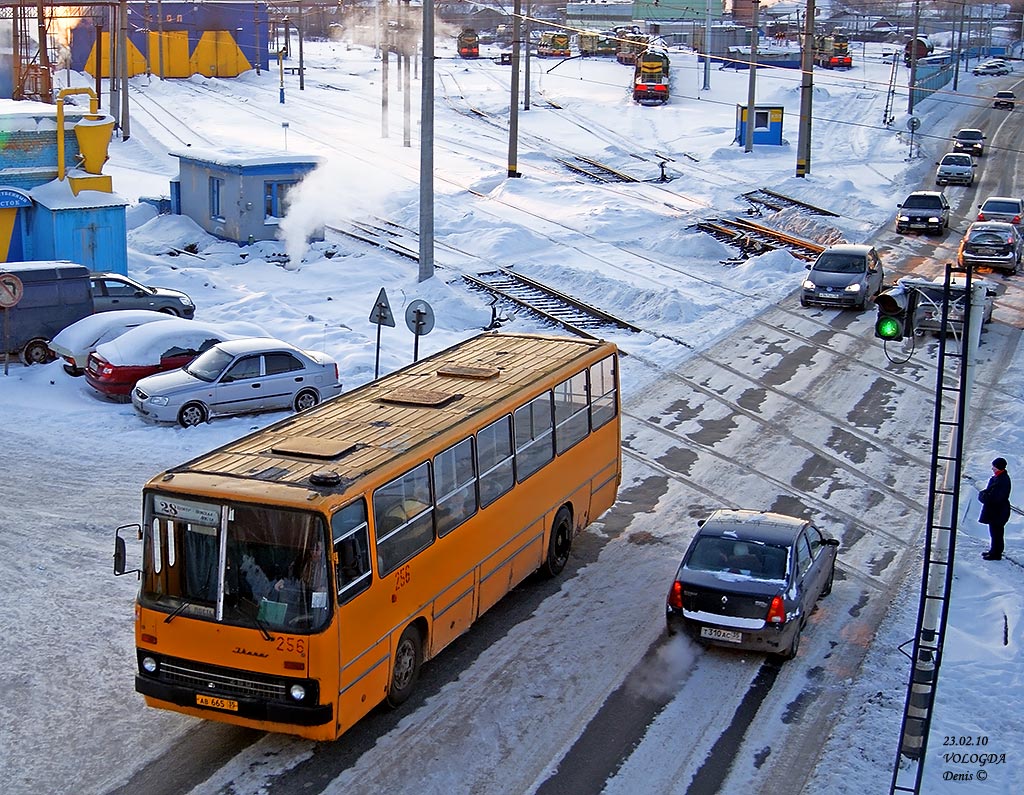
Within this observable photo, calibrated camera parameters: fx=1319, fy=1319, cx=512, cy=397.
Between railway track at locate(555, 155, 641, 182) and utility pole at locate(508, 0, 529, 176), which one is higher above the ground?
utility pole at locate(508, 0, 529, 176)

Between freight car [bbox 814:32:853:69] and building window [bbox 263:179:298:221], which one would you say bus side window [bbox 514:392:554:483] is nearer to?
building window [bbox 263:179:298:221]

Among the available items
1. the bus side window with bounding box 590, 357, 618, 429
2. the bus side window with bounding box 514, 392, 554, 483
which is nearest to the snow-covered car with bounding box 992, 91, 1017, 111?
the bus side window with bounding box 590, 357, 618, 429

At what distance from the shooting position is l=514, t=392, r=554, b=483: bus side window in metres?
15.0

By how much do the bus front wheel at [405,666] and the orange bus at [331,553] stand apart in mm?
19

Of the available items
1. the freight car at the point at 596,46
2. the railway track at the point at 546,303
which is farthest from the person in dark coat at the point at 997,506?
the freight car at the point at 596,46

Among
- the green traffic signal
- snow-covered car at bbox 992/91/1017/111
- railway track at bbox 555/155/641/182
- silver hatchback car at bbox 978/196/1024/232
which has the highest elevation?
snow-covered car at bbox 992/91/1017/111

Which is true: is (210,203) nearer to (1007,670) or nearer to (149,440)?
(149,440)

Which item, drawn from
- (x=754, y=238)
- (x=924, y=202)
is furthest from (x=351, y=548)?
(x=924, y=202)

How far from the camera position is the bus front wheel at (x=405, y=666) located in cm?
1234

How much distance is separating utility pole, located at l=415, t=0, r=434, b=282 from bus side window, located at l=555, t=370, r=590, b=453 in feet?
41.8

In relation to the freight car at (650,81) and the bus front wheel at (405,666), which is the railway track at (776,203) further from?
the bus front wheel at (405,666)

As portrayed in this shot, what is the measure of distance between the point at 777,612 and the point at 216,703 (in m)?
5.69

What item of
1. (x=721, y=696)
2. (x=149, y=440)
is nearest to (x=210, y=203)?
(x=149, y=440)

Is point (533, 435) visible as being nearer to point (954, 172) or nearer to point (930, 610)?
point (930, 610)
